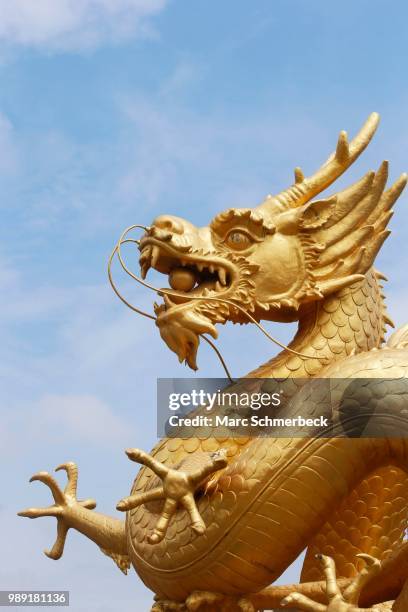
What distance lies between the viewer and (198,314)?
15.7ft

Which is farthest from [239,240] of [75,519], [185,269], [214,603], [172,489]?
[75,519]

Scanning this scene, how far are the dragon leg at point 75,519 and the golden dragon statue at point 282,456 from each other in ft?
0.04

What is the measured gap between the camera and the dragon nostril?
4910mm

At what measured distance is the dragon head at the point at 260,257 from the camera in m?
4.83

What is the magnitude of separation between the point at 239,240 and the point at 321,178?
63 centimetres

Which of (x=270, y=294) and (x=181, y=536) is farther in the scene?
(x=270, y=294)

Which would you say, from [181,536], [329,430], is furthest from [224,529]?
[329,430]

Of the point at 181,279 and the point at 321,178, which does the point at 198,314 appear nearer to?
Result: the point at 181,279

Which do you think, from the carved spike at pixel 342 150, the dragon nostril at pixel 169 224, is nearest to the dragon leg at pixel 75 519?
the dragon nostril at pixel 169 224

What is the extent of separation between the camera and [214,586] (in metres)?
4.44

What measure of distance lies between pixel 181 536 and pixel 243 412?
0.73 meters

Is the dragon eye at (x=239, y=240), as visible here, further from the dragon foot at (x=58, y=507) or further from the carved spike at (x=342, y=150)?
the dragon foot at (x=58, y=507)

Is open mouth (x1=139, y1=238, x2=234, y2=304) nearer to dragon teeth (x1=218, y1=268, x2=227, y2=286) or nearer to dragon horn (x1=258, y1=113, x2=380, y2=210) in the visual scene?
dragon teeth (x1=218, y1=268, x2=227, y2=286)

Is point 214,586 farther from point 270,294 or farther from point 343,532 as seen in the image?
point 270,294
